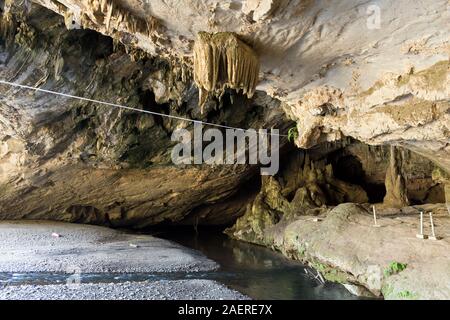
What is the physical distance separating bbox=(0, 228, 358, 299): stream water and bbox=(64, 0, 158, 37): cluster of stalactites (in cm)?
579

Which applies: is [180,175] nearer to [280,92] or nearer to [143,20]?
[280,92]

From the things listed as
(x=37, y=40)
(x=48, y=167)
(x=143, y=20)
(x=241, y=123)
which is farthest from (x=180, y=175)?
(x=143, y=20)

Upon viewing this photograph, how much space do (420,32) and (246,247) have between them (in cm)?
1217

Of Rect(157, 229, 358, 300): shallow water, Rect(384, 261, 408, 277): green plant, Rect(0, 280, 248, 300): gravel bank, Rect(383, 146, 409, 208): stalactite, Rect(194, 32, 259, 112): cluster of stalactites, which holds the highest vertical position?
Rect(194, 32, 259, 112): cluster of stalactites

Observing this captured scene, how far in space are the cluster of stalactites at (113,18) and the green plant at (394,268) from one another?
22.1 feet

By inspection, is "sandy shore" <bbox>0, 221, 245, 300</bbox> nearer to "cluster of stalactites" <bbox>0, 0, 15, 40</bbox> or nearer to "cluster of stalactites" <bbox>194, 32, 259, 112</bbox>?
"cluster of stalactites" <bbox>194, 32, 259, 112</bbox>

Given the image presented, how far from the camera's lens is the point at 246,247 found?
1597 cm

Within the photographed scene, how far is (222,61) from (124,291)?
5.20m

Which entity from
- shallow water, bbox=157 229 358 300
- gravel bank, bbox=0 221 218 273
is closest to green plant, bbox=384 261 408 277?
shallow water, bbox=157 229 358 300

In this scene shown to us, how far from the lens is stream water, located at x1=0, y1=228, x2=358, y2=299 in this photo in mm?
8367

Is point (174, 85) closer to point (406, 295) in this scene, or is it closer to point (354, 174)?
point (406, 295)

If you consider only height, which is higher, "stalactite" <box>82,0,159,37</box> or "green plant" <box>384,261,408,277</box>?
"stalactite" <box>82,0,159,37</box>

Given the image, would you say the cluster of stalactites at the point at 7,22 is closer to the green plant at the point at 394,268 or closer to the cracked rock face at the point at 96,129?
the cracked rock face at the point at 96,129

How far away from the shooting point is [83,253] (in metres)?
11.2
